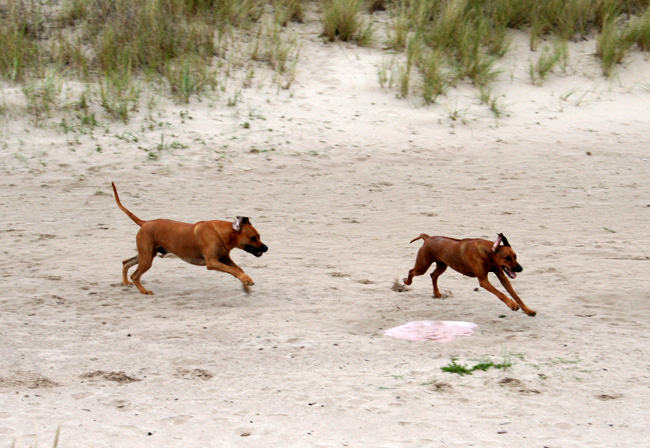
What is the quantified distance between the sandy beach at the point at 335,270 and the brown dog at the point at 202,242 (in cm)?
31

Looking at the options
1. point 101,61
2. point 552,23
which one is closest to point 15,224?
point 101,61

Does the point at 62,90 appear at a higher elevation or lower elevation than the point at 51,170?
higher

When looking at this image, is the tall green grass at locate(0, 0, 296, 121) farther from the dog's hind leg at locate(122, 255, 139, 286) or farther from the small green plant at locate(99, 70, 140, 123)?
the dog's hind leg at locate(122, 255, 139, 286)

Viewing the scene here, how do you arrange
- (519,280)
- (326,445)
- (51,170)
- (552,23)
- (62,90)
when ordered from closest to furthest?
(326,445) → (519,280) → (51,170) → (62,90) → (552,23)

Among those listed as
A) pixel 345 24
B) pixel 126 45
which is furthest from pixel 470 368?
pixel 345 24

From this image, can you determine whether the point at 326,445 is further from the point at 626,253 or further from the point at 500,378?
the point at 626,253

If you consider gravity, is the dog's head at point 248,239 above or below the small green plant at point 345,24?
below

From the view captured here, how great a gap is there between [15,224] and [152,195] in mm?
1590

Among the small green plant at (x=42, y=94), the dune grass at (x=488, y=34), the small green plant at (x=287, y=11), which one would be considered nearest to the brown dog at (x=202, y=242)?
the small green plant at (x=42, y=94)

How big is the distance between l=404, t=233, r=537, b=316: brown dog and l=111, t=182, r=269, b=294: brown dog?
1.34 metres

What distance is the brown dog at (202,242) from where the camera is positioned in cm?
637

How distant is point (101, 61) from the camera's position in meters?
12.1

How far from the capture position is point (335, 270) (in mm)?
7215

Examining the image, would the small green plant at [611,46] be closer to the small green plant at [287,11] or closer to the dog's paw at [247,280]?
the small green plant at [287,11]
